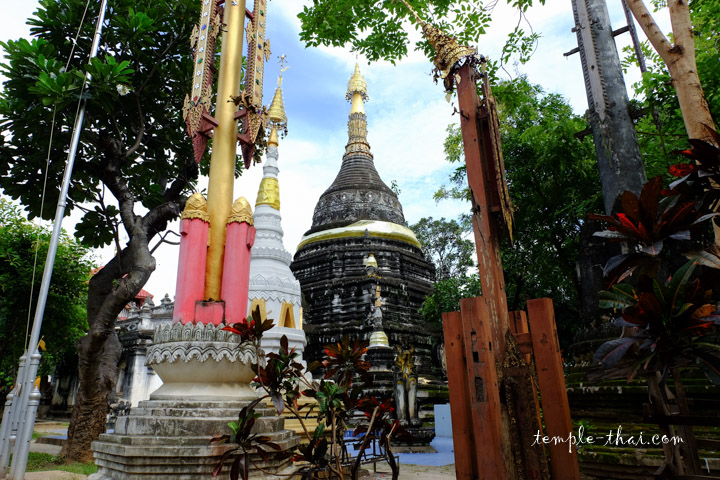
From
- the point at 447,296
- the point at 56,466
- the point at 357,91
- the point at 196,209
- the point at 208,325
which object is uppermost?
the point at 357,91

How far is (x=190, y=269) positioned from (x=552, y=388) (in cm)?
373

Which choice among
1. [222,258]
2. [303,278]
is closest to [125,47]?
[222,258]

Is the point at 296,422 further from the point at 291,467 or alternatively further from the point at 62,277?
the point at 62,277

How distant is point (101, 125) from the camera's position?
8711 mm

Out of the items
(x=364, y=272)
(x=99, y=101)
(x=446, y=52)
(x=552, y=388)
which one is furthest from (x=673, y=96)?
(x=364, y=272)

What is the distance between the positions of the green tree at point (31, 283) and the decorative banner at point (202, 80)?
9.08m

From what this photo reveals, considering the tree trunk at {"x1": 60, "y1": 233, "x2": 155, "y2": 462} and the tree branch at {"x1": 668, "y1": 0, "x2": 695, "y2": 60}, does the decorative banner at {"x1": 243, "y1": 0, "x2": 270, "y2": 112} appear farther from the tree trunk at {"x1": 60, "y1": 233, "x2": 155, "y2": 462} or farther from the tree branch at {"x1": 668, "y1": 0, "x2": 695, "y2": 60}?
the tree branch at {"x1": 668, "y1": 0, "x2": 695, "y2": 60}

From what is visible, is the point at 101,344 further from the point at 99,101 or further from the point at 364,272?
the point at 364,272

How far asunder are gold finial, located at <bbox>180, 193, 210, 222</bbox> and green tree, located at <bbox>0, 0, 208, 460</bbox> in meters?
2.79

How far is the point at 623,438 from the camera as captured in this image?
514cm

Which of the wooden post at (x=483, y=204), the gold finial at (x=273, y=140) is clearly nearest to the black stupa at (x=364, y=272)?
the gold finial at (x=273, y=140)

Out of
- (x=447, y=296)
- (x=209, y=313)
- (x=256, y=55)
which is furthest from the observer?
(x=447, y=296)

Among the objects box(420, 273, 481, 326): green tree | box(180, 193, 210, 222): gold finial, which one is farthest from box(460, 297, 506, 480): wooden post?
box(420, 273, 481, 326): green tree

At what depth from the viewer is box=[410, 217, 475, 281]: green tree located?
2980cm
